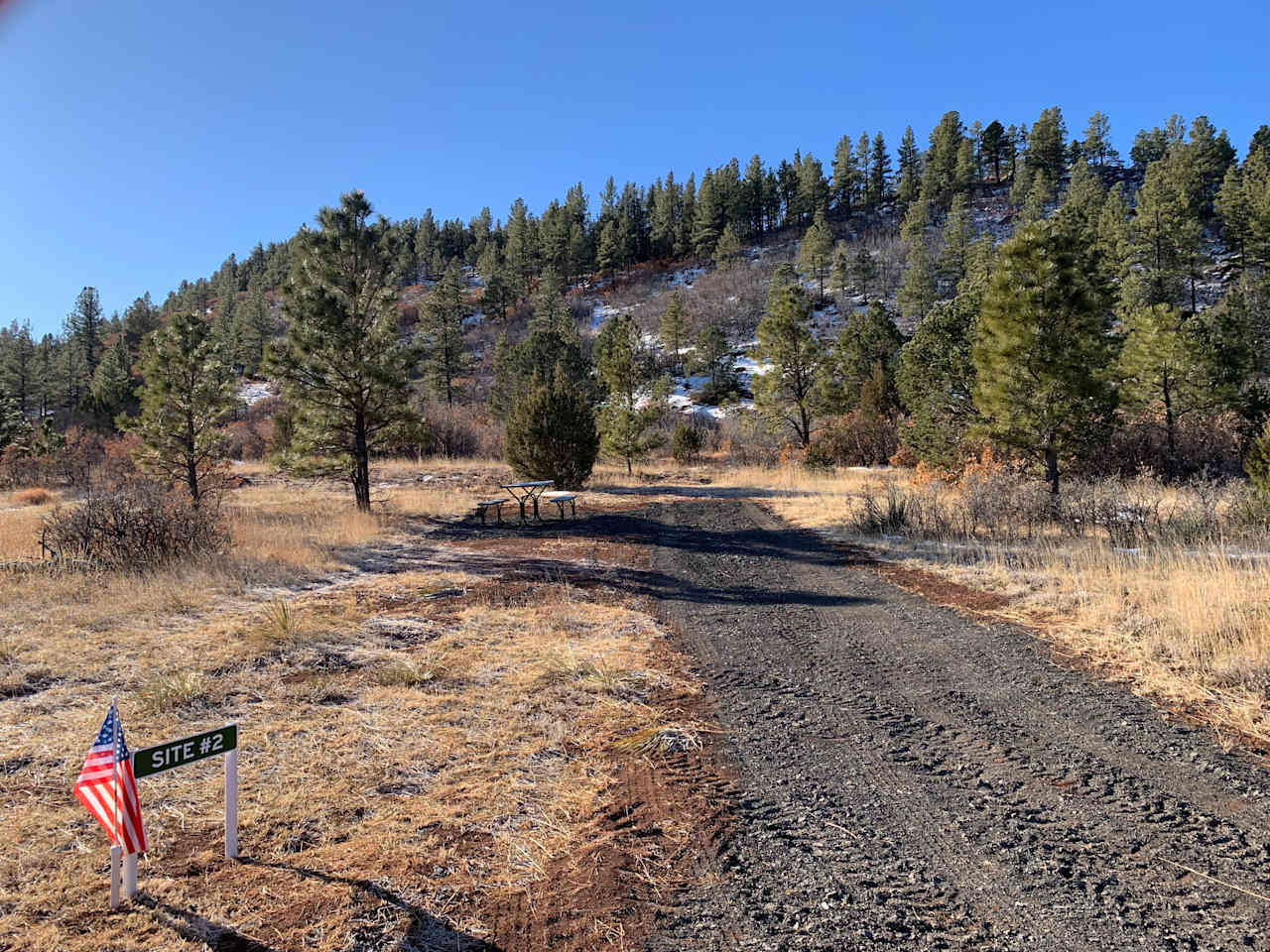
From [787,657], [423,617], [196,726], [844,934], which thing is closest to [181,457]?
[423,617]

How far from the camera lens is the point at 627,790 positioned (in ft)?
11.3

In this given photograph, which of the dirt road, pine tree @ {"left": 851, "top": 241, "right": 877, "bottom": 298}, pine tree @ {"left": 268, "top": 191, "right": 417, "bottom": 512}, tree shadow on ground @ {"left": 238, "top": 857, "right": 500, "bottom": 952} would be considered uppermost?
pine tree @ {"left": 851, "top": 241, "right": 877, "bottom": 298}

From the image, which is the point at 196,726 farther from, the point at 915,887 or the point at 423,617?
the point at 915,887

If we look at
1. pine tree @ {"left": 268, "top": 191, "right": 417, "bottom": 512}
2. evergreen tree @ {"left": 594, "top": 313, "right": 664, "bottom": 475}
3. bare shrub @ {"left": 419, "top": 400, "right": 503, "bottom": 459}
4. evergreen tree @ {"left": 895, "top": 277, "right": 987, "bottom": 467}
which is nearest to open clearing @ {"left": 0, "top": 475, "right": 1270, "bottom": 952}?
pine tree @ {"left": 268, "top": 191, "right": 417, "bottom": 512}

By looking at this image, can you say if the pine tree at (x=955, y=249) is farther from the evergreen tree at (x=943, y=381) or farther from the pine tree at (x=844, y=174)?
the evergreen tree at (x=943, y=381)

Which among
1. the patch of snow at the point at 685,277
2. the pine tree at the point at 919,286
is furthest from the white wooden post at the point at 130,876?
the patch of snow at the point at 685,277

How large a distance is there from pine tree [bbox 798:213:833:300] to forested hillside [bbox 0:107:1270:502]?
26cm

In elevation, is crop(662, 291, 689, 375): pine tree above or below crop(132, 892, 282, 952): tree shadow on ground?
above

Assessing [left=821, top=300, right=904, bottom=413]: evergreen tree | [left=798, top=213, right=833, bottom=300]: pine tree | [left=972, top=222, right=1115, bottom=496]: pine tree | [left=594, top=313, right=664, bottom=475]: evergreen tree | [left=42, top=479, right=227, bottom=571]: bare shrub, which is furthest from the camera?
[left=798, top=213, right=833, bottom=300]: pine tree

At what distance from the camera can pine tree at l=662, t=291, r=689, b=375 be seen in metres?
59.4

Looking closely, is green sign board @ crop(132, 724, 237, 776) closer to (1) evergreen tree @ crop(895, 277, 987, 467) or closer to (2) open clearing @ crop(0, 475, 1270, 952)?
(2) open clearing @ crop(0, 475, 1270, 952)

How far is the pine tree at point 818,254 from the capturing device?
69.8 metres

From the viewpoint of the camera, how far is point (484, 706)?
15.0ft

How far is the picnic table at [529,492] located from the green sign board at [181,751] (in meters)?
12.7
